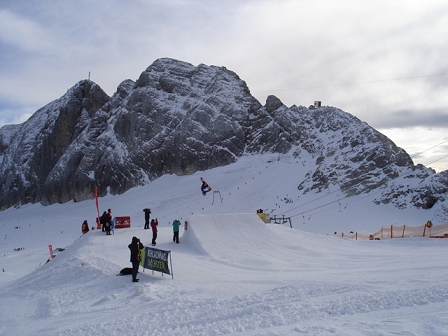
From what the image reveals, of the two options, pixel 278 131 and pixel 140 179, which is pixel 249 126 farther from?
pixel 140 179

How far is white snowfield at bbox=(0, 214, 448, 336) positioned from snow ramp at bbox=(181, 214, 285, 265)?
0.26 meters

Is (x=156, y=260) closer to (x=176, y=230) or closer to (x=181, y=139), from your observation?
(x=176, y=230)

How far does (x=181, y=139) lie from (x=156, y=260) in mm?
63055

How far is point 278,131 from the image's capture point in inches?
2857

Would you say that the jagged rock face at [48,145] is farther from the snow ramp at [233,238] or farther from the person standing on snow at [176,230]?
the snow ramp at [233,238]

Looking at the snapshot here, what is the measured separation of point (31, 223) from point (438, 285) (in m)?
65.7

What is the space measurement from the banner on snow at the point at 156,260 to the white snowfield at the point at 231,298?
A: 0.31m

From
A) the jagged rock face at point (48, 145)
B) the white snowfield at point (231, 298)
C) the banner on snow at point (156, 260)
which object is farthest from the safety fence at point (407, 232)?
the jagged rock face at point (48, 145)

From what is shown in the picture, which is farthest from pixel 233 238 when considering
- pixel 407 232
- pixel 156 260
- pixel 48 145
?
pixel 48 145

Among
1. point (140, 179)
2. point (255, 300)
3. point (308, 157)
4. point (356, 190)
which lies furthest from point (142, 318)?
Result: point (140, 179)

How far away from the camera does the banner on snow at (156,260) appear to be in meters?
13.7

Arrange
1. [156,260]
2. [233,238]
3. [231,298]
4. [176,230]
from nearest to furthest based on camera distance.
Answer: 1. [231,298]
2. [156,260]
3. [233,238]
4. [176,230]

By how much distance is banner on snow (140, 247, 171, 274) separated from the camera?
44.9 feet

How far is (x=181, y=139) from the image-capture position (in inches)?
2997
